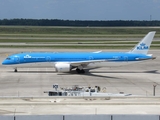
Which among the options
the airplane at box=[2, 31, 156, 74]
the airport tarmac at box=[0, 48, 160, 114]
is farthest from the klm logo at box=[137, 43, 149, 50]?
the airport tarmac at box=[0, 48, 160, 114]

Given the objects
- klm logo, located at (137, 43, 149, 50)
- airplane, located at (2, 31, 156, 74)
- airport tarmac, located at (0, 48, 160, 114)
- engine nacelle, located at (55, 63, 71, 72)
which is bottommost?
airport tarmac, located at (0, 48, 160, 114)

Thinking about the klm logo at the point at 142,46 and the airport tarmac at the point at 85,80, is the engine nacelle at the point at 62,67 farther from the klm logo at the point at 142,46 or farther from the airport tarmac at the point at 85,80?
the klm logo at the point at 142,46

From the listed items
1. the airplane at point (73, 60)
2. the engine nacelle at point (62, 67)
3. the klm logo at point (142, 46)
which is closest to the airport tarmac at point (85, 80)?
the engine nacelle at point (62, 67)

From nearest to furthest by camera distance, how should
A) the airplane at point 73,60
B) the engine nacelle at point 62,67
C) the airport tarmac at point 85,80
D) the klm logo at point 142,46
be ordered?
1. the airport tarmac at point 85,80
2. the engine nacelle at point 62,67
3. the airplane at point 73,60
4. the klm logo at point 142,46

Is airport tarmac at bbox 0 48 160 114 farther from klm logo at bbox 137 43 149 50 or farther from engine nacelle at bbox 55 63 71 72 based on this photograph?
klm logo at bbox 137 43 149 50

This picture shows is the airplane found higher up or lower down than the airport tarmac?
higher up

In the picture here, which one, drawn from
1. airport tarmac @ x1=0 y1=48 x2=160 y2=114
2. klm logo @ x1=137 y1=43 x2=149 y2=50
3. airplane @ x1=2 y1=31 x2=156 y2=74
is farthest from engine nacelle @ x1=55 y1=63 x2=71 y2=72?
klm logo @ x1=137 y1=43 x2=149 y2=50

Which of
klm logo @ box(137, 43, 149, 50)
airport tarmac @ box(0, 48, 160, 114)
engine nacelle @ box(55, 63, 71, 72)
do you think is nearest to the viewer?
airport tarmac @ box(0, 48, 160, 114)

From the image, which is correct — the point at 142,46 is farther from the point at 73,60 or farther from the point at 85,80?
the point at 85,80

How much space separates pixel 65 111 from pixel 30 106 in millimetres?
2839

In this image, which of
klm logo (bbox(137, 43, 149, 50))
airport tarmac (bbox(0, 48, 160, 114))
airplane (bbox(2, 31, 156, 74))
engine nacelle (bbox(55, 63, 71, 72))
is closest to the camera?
airport tarmac (bbox(0, 48, 160, 114))

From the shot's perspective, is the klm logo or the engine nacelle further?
the klm logo

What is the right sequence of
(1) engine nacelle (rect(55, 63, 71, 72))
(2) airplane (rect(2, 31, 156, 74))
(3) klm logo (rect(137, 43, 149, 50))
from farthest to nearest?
(3) klm logo (rect(137, 43, 149, 50))
(2) airplane (rect(2, 31, 156, 74))
(1) engine nacelle (rect(55, 63, 71, 72))
